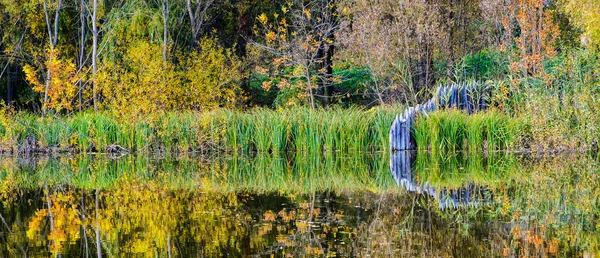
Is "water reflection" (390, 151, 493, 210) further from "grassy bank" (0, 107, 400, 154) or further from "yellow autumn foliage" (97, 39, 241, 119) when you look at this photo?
"yellow autumn foliage" (97, 39, 241, 119)

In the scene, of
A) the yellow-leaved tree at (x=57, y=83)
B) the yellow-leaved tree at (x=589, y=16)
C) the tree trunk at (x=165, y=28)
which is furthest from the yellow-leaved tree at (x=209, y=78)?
the yellow-leaved tree at (x=589, y=16)

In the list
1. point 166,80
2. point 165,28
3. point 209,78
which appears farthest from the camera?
point 209,78

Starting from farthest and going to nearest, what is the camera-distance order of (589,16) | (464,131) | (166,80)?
(166,80) < (464,131) < (589,16)

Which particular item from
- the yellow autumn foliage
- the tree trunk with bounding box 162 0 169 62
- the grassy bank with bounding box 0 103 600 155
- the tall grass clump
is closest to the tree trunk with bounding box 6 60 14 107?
the yellow autumn foliage

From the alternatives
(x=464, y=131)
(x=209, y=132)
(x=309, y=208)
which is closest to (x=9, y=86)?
(x=209, y=132)

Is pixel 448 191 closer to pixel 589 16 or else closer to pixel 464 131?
pixel 464 131

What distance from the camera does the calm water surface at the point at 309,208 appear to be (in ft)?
23.6

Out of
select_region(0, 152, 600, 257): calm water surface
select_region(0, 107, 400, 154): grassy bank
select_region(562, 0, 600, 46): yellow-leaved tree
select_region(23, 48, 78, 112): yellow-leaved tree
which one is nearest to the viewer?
select_region(0, 152, 600, 257): calm water surface

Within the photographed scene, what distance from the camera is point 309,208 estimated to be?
9484 millimetres

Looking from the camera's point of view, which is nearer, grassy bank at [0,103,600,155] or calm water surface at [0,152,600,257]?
calm water surface at [0,152,600,257]

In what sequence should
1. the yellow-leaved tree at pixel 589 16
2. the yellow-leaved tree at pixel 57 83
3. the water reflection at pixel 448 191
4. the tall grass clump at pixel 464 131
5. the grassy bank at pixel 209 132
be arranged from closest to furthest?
the water reflection at pixel 448 191 < the yellow-leaved tree at pixel 589 16 < the tall grass clump at pixel 464 131 < the grassy bank at pixel 209 132 < the yellow-leaved tree at pixel 57 83

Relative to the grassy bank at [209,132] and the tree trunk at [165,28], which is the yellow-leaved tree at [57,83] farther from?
the tree trunk at [165,28]

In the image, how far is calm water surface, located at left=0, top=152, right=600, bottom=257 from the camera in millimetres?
7207

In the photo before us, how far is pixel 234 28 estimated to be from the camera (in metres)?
22.8
